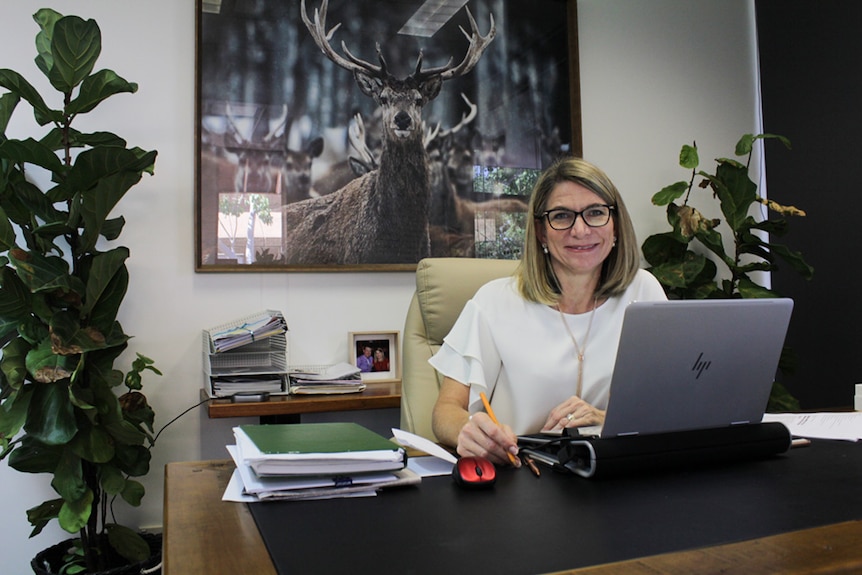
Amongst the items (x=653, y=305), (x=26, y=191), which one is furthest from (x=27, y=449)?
(x=653, y=305)

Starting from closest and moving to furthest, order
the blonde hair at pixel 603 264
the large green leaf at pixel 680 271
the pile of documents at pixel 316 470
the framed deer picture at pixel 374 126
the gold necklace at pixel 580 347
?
the pile of documents at pixel 316 470 → the gold necklace at pixel 580 347 → the blonde hair at pixel 603 264 → the framed deer picture at pixel 374 126 → the large green leaf at pixel 680 271

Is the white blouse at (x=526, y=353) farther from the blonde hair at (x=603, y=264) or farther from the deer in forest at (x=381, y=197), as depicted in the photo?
the deer in forest at (x=381, y=197)

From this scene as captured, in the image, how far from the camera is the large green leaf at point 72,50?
2.05 m

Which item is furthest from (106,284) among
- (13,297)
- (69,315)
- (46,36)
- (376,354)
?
(376,354)

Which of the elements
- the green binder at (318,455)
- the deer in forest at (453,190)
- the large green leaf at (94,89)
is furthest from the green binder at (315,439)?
the deer in forest at (453,190)

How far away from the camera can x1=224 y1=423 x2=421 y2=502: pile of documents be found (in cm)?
94

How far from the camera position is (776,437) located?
1.14 meters

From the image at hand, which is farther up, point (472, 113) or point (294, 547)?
point (472, 113)

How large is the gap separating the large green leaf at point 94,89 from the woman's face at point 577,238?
1358mm

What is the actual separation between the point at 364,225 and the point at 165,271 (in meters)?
0.75

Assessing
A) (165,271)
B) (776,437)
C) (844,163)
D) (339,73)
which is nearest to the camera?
(776,437)

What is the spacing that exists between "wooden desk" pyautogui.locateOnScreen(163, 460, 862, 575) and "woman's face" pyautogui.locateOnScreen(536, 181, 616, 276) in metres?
0.93

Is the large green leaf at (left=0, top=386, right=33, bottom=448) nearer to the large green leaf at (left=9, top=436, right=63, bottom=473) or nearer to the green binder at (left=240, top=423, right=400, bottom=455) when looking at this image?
the large green leaf at (left=9, top=436, right=63, bottom=473)

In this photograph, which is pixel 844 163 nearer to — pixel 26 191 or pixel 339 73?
pixel 339 73
